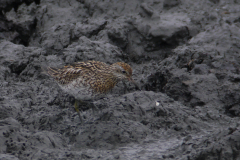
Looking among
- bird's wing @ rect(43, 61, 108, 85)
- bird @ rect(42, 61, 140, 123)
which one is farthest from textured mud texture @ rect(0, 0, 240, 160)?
bird's wing @ rect(43, 61, 108, 85)

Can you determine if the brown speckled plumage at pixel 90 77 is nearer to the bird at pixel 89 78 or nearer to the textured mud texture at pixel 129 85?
the bird at pixel 89 78

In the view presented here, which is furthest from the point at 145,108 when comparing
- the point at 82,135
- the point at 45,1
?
the point at 45,1

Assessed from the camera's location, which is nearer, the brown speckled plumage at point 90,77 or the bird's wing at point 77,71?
the brown speckled plumage at point 90,77

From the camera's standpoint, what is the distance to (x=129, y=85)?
732 cm

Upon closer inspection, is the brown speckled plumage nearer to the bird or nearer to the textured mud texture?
the bird

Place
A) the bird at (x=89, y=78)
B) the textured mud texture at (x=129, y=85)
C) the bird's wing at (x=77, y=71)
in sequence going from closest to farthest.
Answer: the textured mud texture at (x=129, y=85)
the bird at (x=89, y=78)
the bird's wing at (x=77, y=71)

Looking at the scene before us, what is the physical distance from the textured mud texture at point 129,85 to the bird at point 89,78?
0.40 m

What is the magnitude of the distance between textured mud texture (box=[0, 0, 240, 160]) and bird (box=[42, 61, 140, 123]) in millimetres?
399

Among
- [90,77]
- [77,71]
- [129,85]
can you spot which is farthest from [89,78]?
[129,85]

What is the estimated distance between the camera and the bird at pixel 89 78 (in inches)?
228

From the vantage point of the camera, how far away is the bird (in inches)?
228

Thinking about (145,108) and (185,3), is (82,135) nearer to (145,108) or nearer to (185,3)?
(145,108)

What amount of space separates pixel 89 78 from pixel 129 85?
1706 mm

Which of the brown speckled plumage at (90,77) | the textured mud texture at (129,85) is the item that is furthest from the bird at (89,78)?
the textured mud texture at (129,85)
